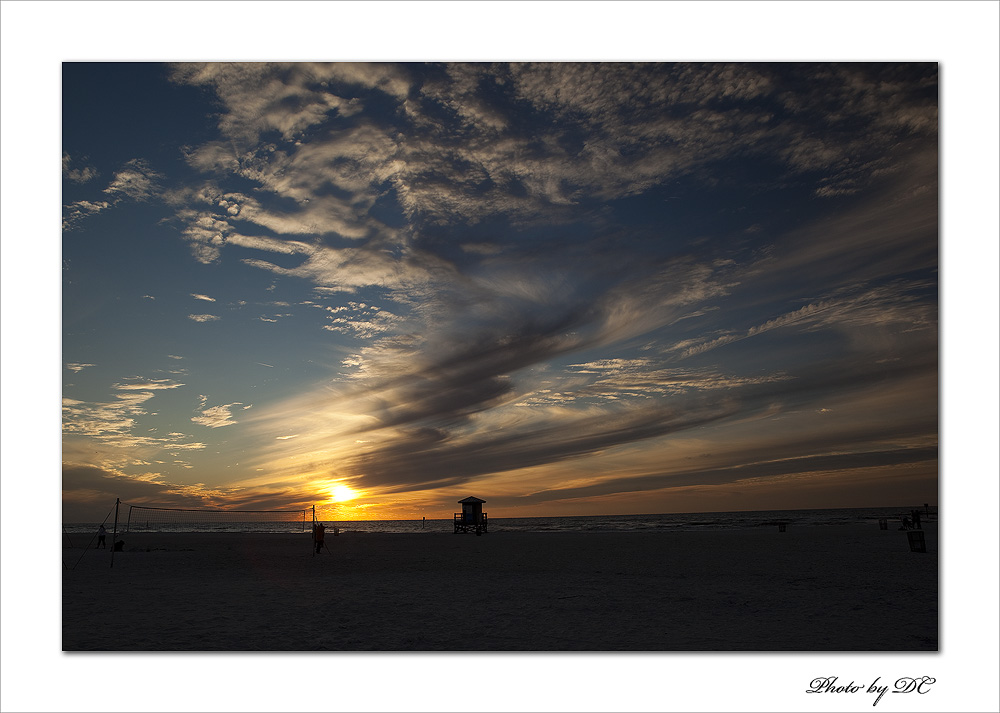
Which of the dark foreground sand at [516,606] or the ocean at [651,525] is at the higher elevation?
the dark foreground sand at [516,606]

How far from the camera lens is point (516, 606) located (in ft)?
38.9

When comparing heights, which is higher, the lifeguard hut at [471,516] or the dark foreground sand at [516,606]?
the dark foreground sand at [516,606]

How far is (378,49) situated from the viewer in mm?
8883

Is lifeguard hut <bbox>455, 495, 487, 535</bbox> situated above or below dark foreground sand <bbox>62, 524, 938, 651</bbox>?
below

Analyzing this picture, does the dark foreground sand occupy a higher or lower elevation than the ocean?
higher

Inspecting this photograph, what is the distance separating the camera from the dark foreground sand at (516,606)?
8.97 meters

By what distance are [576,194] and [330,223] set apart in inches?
214

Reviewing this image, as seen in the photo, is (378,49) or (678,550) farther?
(678,550)

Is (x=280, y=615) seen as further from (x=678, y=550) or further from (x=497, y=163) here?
(x=678, y=550)

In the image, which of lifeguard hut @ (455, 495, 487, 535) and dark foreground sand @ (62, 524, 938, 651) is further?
lifeguard hut @ (455, 495, 487, 535)

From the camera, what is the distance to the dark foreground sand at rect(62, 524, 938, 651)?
897cm

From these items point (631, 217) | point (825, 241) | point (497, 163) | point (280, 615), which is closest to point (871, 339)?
point (825, 241)

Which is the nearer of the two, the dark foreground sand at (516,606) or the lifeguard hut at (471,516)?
the dark foreground sand at (516,606)

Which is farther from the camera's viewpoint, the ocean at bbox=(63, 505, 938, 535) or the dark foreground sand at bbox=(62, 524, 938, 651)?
the ocean at bbox=(63, 505, 938, 535)
